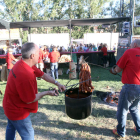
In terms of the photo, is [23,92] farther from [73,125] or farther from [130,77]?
[73,125]

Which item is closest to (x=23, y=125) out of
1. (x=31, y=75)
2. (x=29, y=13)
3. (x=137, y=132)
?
(x=31, y=75)

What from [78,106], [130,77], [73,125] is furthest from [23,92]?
[73,125]

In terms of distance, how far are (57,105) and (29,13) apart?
126 feet

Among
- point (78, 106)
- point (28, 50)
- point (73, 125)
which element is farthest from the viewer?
point (73, 125)

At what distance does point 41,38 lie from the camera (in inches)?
987

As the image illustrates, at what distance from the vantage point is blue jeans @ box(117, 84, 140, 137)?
2.89 m

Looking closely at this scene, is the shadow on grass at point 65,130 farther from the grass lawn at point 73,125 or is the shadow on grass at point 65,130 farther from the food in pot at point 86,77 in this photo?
the food in pot at point 86,77

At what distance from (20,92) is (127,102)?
218cm

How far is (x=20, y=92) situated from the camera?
6.14 ft

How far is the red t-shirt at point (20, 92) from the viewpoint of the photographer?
1.87 meters

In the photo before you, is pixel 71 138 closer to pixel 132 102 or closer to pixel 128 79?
pixel 132 102

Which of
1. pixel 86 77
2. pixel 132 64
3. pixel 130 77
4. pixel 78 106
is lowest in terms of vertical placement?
pixel 78 106

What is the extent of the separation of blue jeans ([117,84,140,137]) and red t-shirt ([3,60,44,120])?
1.86 metres

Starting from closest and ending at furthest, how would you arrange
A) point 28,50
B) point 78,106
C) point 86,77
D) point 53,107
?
point 28,50 → point 78,106 → point 86,77 → point 53,107
